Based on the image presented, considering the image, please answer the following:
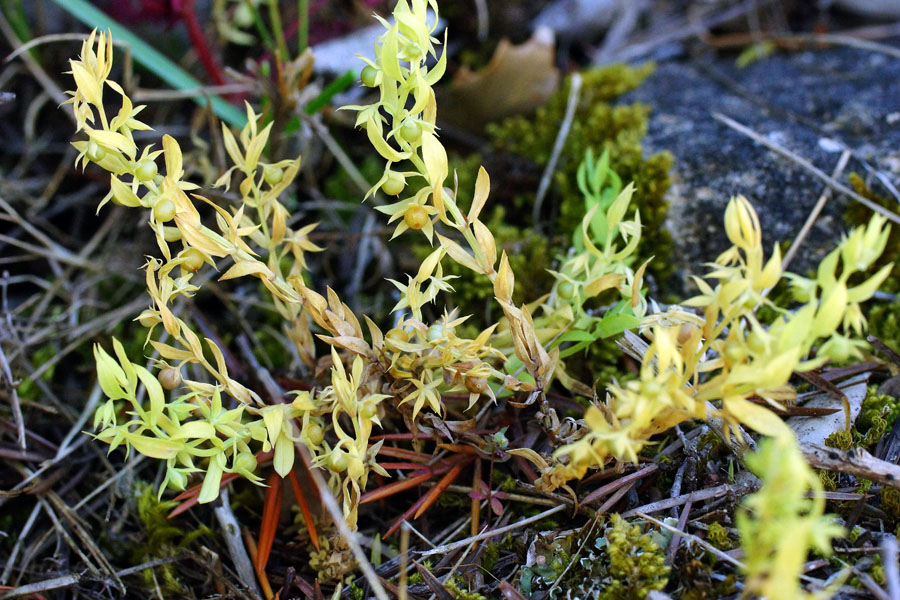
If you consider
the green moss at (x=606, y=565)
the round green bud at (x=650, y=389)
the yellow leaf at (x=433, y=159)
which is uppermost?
the yellow leaf at (x=433, y=159)

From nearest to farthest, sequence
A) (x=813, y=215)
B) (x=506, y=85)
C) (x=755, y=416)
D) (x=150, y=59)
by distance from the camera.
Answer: (x=755, y=416) → (x=813, y=215) → (x=150, y=59) → (x=506, y=85)

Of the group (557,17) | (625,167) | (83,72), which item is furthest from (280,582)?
(557,17)

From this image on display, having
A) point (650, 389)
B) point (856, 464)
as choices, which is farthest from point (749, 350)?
point (856, 464)

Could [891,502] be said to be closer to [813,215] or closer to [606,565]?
[606,565]

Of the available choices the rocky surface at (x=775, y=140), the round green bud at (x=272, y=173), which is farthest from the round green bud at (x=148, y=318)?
the rocky surface at (x=775, y=140)

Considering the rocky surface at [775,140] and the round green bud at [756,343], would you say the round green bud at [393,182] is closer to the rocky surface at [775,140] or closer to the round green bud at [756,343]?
the round green bud at [756,343]

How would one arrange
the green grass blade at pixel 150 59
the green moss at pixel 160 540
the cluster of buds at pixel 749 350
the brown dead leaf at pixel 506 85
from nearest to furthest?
1. the cluster of buds at pixel 749 350
2. the green moss at pixel 160 540
3. the green grass blade at pixel 150 59
4. the brown dead leaf at pixel 506 85

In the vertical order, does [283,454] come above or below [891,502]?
above
